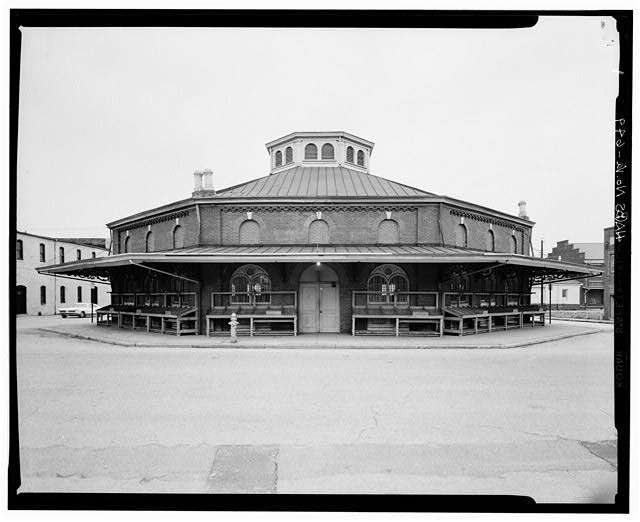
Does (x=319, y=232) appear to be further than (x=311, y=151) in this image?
No

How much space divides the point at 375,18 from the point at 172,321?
56.2 ft

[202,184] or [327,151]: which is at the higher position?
[327,151]

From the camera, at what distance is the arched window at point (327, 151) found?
2545 cm

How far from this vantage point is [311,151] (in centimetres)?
2545

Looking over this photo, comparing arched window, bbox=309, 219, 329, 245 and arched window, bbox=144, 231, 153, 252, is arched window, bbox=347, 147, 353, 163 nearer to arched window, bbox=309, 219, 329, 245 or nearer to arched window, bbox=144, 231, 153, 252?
arched window, bbox=309, 219, 329, 245

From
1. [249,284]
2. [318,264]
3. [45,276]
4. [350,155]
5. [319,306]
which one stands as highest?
[350,155]

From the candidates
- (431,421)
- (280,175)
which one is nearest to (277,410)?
(431,421)

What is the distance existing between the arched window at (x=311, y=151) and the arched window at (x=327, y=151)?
18.9 inches

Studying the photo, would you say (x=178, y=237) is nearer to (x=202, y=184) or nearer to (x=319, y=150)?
(x=202, y=184)

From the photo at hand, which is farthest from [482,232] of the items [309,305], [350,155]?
[309,305]

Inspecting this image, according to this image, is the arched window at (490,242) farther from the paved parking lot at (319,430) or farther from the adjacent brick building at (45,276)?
the adjacent brick building at (45,276)

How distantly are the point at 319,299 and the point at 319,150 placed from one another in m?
10.7

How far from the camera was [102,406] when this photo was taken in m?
7.04

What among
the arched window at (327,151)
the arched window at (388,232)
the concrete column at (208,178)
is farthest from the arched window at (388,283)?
the arched window at (327,151)
